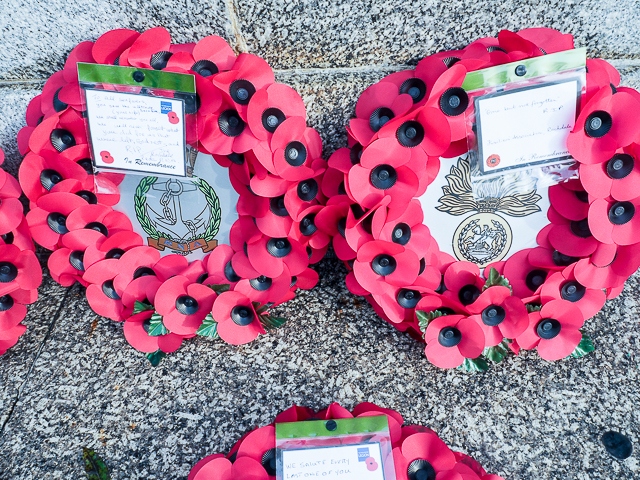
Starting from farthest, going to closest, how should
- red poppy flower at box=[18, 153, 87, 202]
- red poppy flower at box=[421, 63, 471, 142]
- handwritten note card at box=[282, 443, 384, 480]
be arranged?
1. red poppy flower at box=[18, 153, 87, 202]
2. red poppy flower at box=[421, 63, 471, 142]
3. handwritten note card at box=[282, 443, 384, 480]

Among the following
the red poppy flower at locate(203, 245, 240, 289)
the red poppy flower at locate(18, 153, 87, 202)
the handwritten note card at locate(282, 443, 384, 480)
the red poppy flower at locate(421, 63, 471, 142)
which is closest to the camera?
the handwritten note card at locate(282, 443, 384, 480)

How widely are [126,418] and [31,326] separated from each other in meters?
0.48

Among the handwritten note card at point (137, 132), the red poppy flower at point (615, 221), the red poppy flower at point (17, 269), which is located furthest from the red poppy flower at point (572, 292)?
the red poppy flower at point (17, 269)

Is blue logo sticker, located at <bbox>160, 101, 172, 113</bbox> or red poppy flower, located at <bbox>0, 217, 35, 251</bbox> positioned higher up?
blue logo sticker, located at <bbox>160, 101, 172, 113</bbox>

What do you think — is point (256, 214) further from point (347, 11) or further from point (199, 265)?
point (347, 11)

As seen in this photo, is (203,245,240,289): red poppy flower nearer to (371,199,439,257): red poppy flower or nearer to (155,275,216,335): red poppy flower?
(155,275,216,335): red poppy flower

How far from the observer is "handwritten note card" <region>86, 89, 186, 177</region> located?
1.25 metres

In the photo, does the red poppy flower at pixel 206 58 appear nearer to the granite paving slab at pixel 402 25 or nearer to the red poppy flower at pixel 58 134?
the granite paving slab at pixel 402 25

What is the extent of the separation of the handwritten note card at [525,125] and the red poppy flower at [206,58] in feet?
2.01

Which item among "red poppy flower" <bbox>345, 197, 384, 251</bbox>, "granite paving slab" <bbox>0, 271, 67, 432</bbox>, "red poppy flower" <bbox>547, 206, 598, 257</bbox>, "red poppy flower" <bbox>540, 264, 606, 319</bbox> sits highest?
"red poppy flower" <bbox>547, 206, 598, 257</bbox>

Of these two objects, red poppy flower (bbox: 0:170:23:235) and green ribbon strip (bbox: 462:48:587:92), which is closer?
green ribbon strip (bbox: 462:48:587:92)

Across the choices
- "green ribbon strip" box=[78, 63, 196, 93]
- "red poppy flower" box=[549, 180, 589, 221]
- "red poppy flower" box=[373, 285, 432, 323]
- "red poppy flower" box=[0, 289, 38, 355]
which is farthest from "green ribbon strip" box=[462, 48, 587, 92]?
"red poppy flower" box=[0, 289, 38, 355]

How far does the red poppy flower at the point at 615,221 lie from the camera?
1243 mm

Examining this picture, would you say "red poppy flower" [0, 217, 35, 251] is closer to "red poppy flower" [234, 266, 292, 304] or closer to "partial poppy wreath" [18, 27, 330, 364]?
"partial poppy wreath" [18, 27, 330, 364]
